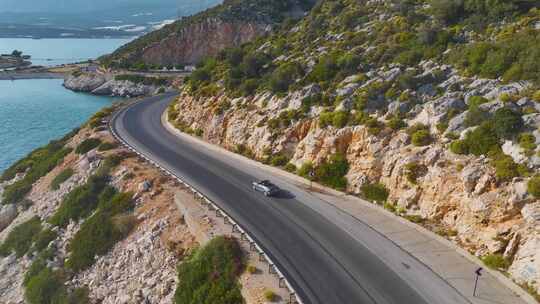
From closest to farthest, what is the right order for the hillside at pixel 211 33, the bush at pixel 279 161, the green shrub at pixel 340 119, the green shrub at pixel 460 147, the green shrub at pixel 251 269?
the green shrub at pixel 251 269
the green shrub at pixel 460 147
the green shrub at pixel 340 119
the bush at pixel 279 161
the hillside at pixel 211 33

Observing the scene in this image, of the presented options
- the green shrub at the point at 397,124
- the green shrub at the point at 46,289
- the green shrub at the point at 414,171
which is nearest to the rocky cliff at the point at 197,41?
the green shrub at the point at 397,124

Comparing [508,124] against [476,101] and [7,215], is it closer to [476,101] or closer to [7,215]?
[476,101]

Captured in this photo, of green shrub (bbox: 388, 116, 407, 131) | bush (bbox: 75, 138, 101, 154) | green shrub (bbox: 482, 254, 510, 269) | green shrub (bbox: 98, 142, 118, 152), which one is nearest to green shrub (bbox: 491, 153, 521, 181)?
green shrub (bbox: 482, 254, 510, 269)

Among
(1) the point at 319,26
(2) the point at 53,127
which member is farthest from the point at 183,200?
(2) the point at 53,127

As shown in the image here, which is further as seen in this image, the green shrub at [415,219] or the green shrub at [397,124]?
the green shrub at [397,124]

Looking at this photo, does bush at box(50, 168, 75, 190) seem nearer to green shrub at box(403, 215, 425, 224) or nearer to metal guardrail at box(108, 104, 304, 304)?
metal guardrail at box(108, 104, 304, 304)

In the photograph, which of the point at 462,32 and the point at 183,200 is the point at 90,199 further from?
the point at 462,32

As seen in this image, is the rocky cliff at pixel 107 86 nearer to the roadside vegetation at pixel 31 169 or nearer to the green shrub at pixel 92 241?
the roadside vegetation at pixel 31 169
